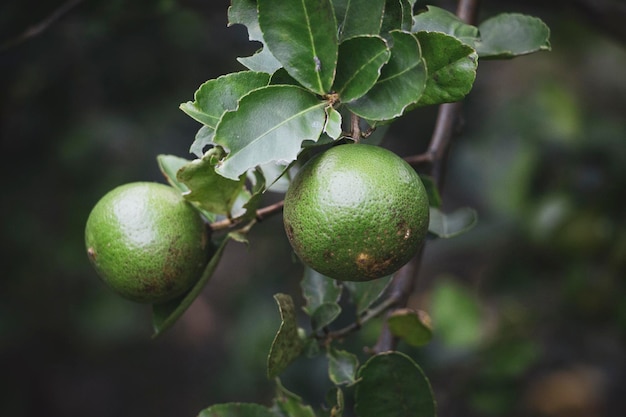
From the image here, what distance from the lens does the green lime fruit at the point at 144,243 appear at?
978mm

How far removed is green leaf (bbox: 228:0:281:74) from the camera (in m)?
0.88

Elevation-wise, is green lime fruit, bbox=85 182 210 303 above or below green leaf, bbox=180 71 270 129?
below

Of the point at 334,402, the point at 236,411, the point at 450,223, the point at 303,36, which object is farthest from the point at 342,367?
the point at 303,36

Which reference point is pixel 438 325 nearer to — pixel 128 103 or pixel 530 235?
pixel 530 235

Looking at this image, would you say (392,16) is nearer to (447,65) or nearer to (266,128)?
(447,65)

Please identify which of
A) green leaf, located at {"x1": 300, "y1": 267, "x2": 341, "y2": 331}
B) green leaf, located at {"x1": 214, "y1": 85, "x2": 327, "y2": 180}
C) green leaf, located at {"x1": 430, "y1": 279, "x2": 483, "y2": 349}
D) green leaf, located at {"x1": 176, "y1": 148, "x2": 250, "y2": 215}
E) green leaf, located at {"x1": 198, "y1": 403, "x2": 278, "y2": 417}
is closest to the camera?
green leaf, located at {"x1": 214, "y1": 85, "x2": 327, "y2": 180}

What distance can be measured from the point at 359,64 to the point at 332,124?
8cm

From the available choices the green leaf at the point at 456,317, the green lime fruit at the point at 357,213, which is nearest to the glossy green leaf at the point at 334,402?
the green lime fruit at the point at 357,213

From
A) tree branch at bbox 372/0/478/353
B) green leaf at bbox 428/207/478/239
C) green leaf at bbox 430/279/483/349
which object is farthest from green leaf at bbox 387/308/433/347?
green leaf at bbox 430/279/483/349

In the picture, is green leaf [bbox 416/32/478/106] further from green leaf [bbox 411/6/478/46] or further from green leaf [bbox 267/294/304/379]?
green leaf [bbox 267/294/304/379]

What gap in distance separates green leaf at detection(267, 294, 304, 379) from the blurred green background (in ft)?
2.46

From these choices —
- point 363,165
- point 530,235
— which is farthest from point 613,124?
point 363,165

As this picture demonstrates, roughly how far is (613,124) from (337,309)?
1514mm

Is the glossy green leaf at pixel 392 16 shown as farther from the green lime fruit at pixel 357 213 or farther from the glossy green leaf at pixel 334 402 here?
the glossy green leaf at pixel 334 402
